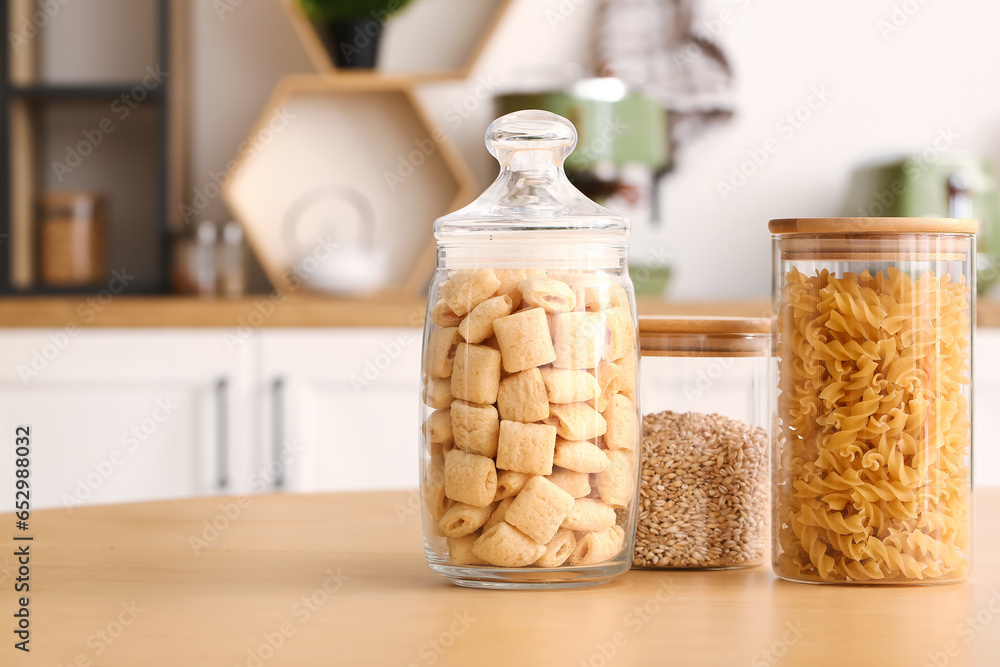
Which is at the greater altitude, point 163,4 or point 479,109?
point 163,4

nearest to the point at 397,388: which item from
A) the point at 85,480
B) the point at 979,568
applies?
the point at 85,480

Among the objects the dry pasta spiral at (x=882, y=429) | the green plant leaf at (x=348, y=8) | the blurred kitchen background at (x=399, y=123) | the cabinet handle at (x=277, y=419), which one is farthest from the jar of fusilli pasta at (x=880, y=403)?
the green plant leaf at (x=348, y=8)

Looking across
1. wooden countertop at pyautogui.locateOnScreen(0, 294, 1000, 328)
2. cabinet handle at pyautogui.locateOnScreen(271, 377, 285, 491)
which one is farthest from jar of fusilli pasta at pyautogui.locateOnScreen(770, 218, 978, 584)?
cabinet handle at pyautogui.locateOnScreen(271, 377, 285, 491)

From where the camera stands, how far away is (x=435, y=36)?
98.3 inches

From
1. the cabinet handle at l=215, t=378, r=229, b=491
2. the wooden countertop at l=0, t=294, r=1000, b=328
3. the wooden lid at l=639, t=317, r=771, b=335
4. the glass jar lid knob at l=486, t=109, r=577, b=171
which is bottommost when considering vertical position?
the cabinet handle at l=215, t=378, r=229, b=491

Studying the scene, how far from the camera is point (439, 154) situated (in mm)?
2477

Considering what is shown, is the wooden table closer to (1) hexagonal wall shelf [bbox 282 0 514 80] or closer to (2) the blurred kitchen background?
(2) the blurred kitchen background

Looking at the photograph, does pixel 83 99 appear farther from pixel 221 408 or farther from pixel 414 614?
pixel 414 614

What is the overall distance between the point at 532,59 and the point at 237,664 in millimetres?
2181

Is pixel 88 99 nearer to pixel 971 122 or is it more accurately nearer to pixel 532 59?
pixel 532 59

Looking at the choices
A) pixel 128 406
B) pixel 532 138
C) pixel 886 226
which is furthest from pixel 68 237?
pixel 886 226

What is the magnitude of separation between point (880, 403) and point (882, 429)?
0.05 ft

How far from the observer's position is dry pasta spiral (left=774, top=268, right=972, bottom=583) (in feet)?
2.03

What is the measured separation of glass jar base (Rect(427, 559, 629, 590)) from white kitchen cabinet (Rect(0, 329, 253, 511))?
1.51 metres
